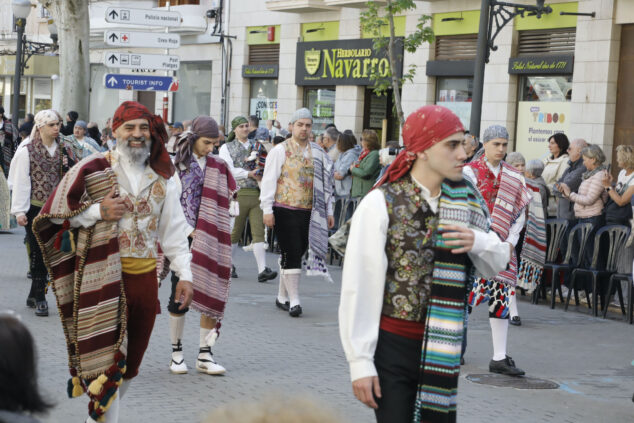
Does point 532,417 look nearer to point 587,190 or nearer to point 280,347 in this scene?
point 280,347

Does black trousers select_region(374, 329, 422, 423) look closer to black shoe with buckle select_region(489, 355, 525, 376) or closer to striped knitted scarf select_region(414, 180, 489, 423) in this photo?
striped knitted scarf select_region(414, 180, 489, 423)

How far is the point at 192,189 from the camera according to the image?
8.66 meters

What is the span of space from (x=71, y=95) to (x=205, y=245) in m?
18.7

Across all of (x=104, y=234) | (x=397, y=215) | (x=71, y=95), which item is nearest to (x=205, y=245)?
(x=104, y=234)

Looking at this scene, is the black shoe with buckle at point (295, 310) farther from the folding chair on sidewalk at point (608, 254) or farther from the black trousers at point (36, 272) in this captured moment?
the folding chair on sidewalk at point (608, 254)

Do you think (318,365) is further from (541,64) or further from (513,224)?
(541,64)

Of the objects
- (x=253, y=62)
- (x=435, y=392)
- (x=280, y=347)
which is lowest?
(x=280, y=347)

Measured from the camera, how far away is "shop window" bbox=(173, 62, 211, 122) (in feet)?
109

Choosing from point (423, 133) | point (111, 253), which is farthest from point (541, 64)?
point (423, 133)

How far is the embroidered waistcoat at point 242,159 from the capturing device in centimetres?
1457

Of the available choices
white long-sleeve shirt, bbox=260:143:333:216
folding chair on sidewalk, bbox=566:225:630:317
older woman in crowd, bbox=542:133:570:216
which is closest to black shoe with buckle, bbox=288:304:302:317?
white long-sleeve shirt, bbox=260:143:333:216

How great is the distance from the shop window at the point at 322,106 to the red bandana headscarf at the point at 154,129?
21.8 m

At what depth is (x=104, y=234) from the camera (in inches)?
234

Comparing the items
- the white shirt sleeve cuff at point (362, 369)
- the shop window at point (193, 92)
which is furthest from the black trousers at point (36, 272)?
the shop window at point (193, 92)
